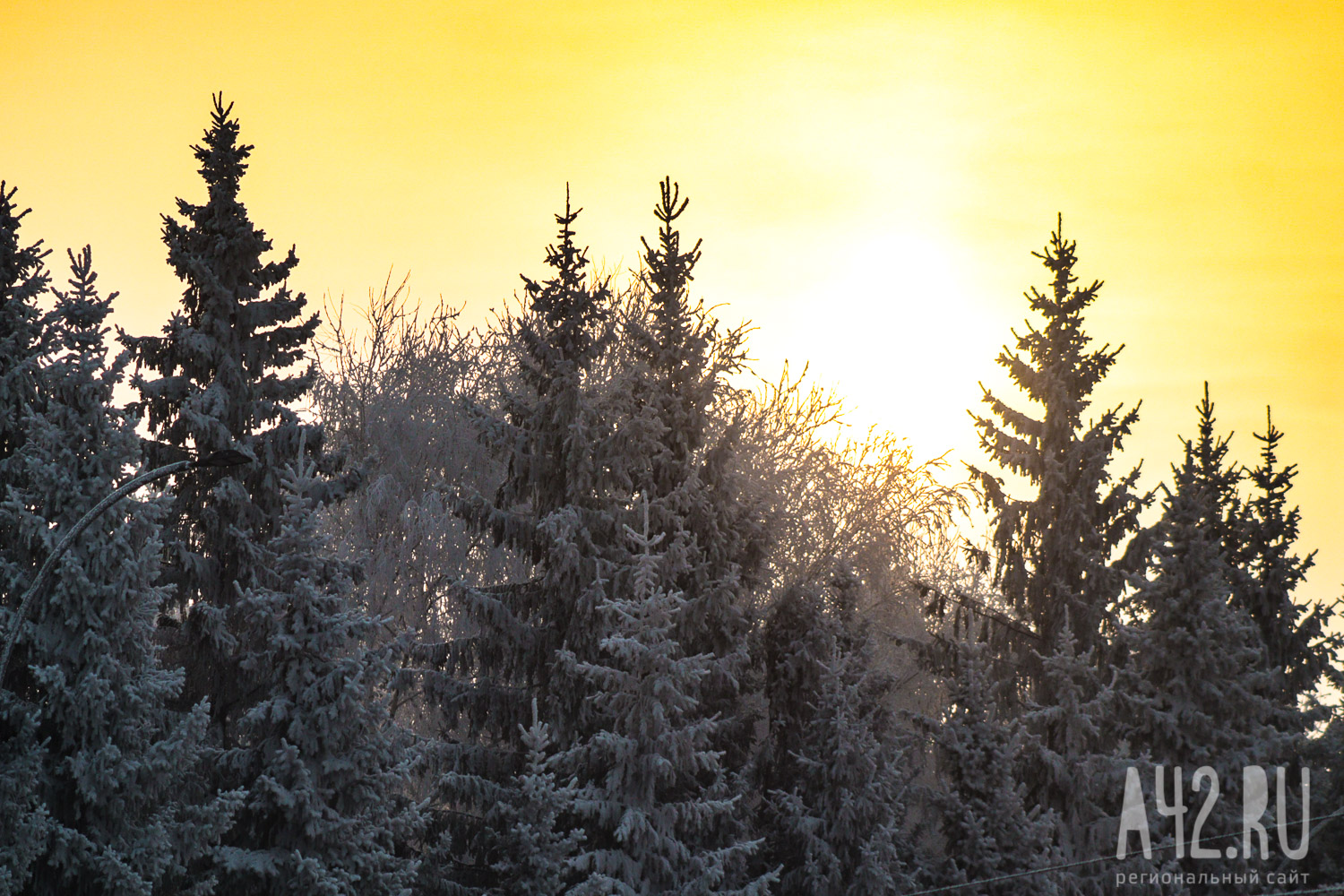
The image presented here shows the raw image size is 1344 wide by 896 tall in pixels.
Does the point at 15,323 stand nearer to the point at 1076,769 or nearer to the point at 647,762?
the point at 647,762

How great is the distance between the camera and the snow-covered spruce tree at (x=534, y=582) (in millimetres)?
23281

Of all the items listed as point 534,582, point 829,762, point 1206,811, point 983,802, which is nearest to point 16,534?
point 534,582

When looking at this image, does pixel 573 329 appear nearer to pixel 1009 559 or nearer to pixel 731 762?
pixel 731 762

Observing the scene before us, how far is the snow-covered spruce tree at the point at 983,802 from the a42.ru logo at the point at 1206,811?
1.64 metres

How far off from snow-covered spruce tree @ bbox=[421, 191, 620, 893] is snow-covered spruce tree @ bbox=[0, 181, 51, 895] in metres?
6.59

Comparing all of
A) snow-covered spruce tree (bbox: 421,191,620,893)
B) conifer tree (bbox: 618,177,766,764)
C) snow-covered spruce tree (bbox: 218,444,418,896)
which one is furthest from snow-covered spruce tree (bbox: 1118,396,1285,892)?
snow-covered spruce tree (bbox: 218,444,418,896)

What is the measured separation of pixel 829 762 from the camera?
81.0 ft

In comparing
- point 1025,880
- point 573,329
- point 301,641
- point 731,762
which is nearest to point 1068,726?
point 1025,880

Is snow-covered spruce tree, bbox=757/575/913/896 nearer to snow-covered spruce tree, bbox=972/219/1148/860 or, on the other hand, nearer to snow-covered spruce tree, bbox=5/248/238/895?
snow-covered spruce tree, bbox=972/219/1148/860

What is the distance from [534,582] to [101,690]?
299 inches

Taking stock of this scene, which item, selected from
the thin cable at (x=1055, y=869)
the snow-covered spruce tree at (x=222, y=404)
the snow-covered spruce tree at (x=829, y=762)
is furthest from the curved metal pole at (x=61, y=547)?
the thin cable at (x=1055, y=869)

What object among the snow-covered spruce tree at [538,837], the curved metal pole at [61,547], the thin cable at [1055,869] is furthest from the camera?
the thin cable at [1055,869]

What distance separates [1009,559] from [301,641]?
1479 cm

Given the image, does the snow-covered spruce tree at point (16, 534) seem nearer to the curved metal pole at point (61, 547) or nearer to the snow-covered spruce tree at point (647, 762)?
the curved metal pole at point (61, 547)
